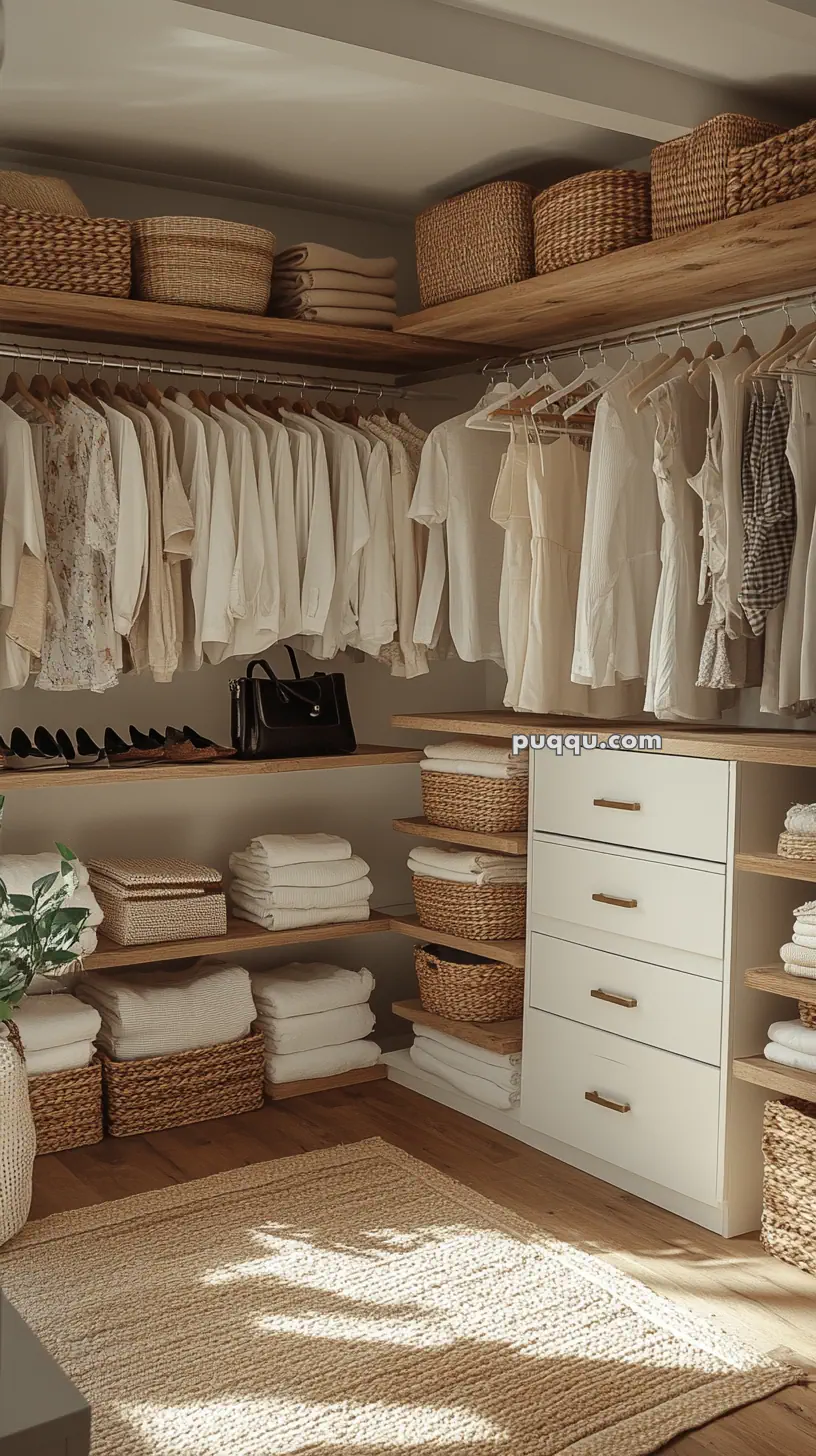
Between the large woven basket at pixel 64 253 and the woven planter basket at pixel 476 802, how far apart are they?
5.27 ft

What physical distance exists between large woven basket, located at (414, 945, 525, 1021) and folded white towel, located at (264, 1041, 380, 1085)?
286mm

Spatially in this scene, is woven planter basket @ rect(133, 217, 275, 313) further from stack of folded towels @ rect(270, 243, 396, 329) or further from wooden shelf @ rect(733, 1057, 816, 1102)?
wooden shelf @ rect(733, 1057, 816, 1102)

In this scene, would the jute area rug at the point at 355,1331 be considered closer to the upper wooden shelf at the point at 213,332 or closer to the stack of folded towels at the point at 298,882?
the stack of folded towels at the point at 298,882

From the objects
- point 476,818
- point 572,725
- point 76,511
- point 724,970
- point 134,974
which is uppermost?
point 76,511

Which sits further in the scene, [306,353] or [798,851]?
[306,353]

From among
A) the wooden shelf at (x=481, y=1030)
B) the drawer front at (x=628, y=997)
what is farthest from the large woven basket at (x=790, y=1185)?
the wooden shelf at (x=481, y=1030)

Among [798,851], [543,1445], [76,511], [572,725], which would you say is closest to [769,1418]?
[543,1445]

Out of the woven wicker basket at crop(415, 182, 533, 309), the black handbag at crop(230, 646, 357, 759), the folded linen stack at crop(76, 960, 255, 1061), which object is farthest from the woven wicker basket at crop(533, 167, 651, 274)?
the folded linen stack at crop(76, 960, 255, 1061)

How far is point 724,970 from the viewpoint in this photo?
2973 millimetres

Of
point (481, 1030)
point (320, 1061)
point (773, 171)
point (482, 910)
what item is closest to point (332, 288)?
point (773, 171)

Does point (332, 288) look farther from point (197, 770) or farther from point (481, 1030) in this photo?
point (481, 1030)

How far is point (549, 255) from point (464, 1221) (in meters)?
2.37

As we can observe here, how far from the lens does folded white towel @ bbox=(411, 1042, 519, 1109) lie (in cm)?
363

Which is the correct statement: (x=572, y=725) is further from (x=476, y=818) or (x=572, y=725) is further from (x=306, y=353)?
(x=306, y=353)
